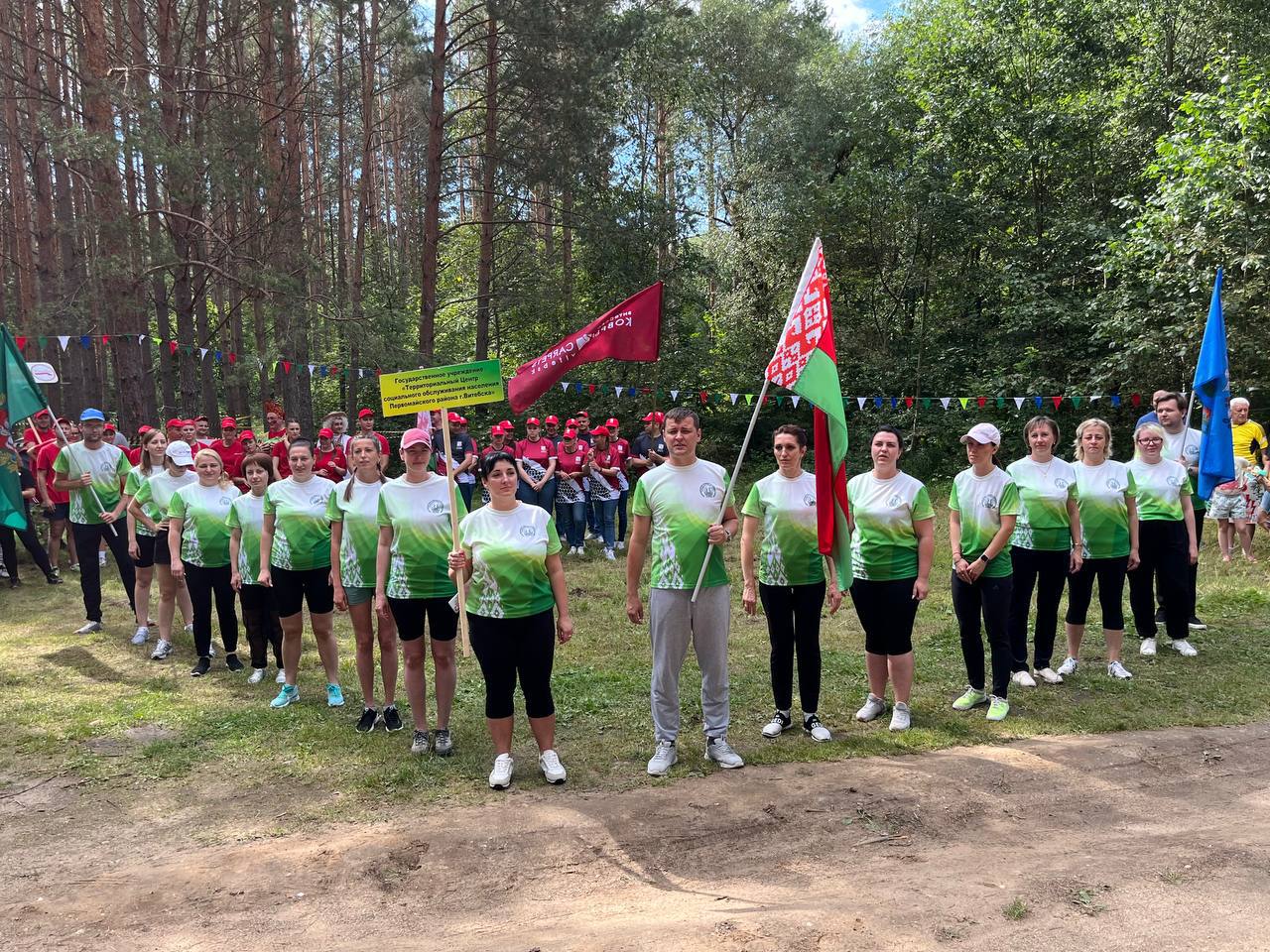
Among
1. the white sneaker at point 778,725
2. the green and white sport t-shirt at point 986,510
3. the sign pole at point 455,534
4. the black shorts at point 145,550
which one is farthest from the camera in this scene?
the black shorts at point 145,550

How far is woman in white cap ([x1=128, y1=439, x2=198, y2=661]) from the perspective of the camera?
8.04 metres

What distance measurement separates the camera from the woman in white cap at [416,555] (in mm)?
5461

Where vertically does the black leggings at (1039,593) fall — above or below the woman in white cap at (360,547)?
below

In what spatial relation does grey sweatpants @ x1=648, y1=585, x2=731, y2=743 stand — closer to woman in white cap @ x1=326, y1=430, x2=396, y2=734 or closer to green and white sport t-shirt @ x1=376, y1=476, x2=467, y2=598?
green and white sport t-shirt @ x1=376, y1=476, x2=467, y2=598

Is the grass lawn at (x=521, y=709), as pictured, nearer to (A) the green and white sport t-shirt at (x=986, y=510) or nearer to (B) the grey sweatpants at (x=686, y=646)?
(B) the grey sweatpants at (x=686, y=646)

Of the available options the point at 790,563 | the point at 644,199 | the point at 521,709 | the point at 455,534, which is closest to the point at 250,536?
the point at 521,709

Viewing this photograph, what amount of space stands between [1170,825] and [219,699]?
6.39 m

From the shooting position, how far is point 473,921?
391 cm

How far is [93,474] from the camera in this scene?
880 cm

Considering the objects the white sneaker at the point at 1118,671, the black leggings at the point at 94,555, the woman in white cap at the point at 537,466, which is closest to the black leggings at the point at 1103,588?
the white sneaker at the point at 1118,671

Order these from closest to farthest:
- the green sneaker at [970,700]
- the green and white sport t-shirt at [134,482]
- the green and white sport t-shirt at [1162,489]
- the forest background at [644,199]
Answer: the green sneaker at [970,700], the green and white sport t-shirt at [1162,489], the green and white sport t-shirt at [134,482], the forest background at [644,199]

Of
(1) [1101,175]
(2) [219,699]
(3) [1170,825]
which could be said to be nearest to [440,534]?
(2) [219,699]

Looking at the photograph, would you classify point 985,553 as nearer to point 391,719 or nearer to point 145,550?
point 391,719

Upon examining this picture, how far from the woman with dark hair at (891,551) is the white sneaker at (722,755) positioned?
1.20 metres
